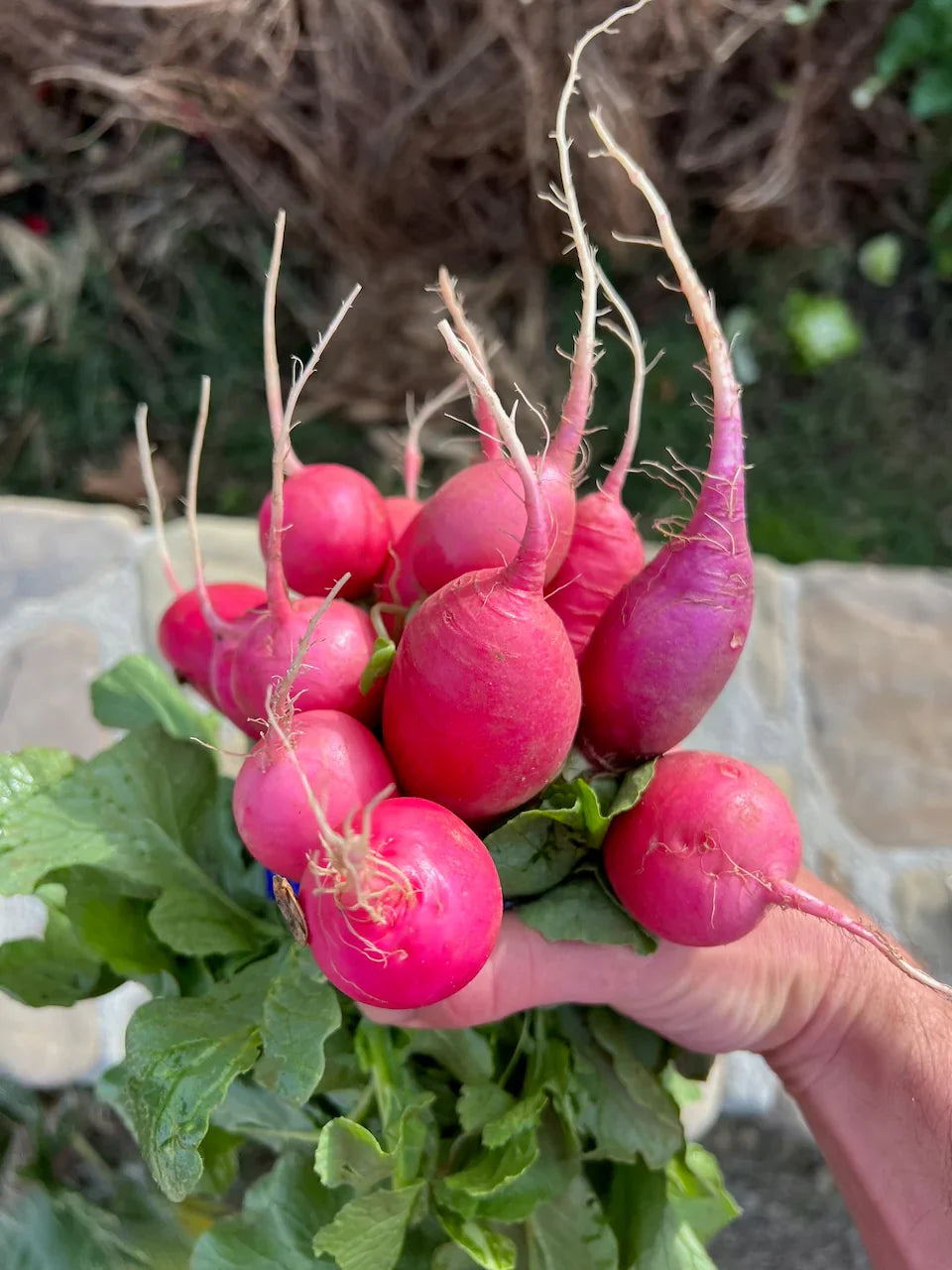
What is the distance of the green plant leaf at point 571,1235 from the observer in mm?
734

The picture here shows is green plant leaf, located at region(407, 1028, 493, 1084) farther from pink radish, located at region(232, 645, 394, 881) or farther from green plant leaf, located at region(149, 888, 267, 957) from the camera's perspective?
pink radish, located at region(232, 645, 394, 881)

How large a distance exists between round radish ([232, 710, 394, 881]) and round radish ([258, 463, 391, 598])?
0.14 metres

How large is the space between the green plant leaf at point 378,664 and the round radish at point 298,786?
0.04 m

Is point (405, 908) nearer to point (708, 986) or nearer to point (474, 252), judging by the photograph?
point (708, 986)

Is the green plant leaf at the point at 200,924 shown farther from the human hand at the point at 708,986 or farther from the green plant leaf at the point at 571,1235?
the green plant leaf at the point at 571,1235

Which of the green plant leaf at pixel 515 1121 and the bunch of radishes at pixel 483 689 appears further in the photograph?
the green plant leaf at pixel 515 1121

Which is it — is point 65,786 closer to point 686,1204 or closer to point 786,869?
point 786,869

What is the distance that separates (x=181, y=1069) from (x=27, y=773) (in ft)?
0.78

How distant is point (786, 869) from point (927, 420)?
1655 millimetres

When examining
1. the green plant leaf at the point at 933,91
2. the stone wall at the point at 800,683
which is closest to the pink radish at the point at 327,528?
the stone wall at the point at 800,683

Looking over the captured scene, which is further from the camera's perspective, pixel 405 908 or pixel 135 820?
pixel 135 820

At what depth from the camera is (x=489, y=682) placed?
1.73ft

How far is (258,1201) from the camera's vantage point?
73cm

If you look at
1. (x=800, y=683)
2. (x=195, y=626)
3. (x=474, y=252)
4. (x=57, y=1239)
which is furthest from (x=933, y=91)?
(x=57, y=1239)
